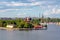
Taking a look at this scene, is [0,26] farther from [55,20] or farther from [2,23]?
[55,20]

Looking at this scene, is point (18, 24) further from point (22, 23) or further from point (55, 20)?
point (55, 20)

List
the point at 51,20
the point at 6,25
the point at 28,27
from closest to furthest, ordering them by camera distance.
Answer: the point at 28,27 → the point at 6,25 → the point at 51,20

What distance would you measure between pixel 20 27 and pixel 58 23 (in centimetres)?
5088

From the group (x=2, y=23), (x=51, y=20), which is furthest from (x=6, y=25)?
(x=51, y=20)

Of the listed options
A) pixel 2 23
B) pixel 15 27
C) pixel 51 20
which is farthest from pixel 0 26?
pixel 51 20

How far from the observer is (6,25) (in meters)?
50.8

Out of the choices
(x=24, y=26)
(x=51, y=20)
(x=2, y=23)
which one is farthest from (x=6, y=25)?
(x=51, y=20)

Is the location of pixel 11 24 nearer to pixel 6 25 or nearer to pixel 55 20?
pixel 6 25

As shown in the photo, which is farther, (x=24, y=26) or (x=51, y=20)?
(x=51, y=20)

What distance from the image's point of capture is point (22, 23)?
4812 cm

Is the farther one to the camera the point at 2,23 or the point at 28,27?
the point at 2,23

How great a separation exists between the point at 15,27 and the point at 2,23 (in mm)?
4442

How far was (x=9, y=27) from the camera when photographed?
161 ft

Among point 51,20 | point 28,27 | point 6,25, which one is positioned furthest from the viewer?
point 51,20
